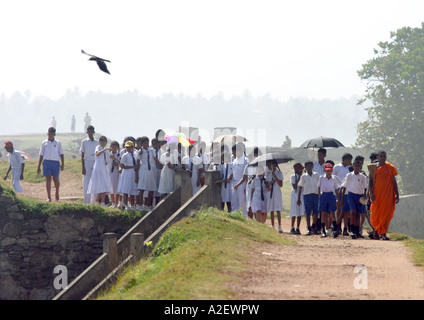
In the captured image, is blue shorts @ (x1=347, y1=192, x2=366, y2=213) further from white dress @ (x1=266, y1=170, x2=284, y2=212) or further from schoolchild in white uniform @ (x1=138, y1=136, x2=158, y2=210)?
schoolchild in white uniform @ (x1=138, y1=136, x2=158, y2=210)

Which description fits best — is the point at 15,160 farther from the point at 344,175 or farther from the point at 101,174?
the point at 344,175

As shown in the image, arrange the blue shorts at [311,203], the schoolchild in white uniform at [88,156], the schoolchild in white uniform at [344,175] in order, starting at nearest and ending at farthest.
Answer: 1. the schoolchild in white uniform at [344,175]
2. the blue shorts at [311,203]
3. the schoolchild in white uniform at [88,156]

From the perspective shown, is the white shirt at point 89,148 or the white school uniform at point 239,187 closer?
the white school uniform at point 239,187

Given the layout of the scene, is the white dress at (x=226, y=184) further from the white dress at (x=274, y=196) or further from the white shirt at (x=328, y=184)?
the white shirt at (x=328, y=184)

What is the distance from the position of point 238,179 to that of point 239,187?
0.22 m

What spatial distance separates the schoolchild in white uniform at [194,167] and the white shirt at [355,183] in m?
3.57

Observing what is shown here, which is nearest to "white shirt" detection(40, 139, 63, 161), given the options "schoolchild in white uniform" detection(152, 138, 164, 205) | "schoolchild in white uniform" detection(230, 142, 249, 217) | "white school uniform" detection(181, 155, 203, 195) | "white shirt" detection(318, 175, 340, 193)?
"schoolchild in white uniform" detection(152, 138, 164, 205)

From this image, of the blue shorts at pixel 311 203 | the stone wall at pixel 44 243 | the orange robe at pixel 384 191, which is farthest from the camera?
the stone wall at pixel 44 243

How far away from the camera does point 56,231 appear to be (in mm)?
18438

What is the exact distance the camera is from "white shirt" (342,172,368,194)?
1667 cm

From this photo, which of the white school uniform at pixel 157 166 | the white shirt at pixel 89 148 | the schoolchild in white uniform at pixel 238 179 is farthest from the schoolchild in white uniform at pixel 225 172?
the white shirt at pixel 89 148

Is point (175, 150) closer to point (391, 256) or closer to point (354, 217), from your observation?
point (354, 217)

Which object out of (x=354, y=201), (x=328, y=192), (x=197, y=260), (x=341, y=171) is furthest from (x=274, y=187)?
(x=197, y=260)

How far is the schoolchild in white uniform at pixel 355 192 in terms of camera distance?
1667 centimetres
